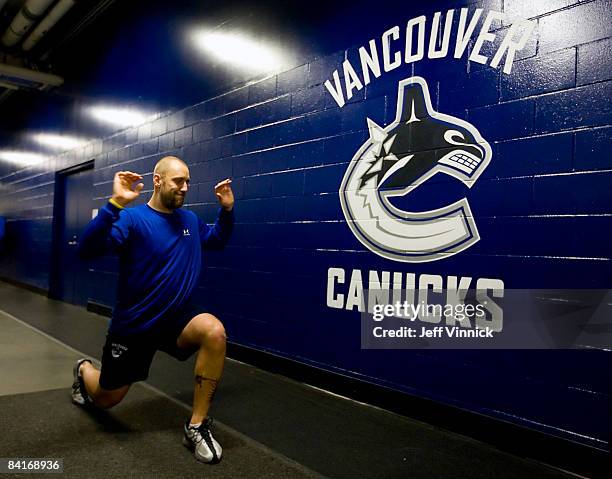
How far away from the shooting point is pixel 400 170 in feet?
8.36

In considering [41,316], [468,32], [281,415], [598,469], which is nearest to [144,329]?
Answer: [281,415]

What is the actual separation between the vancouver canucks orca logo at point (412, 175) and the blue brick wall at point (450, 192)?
0.06 metres

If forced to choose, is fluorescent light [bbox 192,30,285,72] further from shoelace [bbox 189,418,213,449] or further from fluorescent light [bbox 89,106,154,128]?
shoelace [bbox 189,418,213,449]

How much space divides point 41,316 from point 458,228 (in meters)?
4.88

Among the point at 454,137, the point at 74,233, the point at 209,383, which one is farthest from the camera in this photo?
the point at 74,233

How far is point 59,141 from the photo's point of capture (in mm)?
6871

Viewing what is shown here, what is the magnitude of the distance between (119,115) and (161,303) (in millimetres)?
4055

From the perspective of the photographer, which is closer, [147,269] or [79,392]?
[147,269]

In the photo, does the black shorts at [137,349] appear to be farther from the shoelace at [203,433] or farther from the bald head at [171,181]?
the bald head at [171,181]

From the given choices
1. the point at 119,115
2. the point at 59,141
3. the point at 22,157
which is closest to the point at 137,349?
the point at 119,115

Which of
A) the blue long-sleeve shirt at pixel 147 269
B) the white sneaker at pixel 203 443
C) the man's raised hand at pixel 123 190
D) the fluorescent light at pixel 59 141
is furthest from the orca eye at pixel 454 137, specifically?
the fluorescent light at pixel 59 141

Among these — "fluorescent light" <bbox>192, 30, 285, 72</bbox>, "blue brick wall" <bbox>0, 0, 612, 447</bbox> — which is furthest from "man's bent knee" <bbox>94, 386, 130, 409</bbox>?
"fluorescent light" <bbox>192, 30, 285, 72</bbox>

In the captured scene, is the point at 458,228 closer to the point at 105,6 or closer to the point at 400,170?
the point at 400,170

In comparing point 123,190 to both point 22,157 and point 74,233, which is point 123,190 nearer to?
point 74,233
